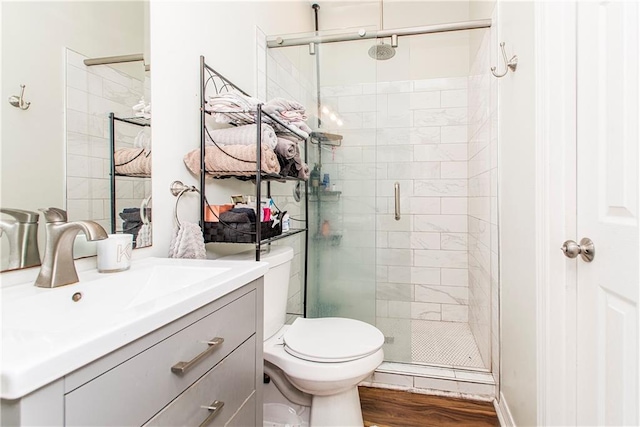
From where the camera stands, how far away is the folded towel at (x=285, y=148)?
1579 mm

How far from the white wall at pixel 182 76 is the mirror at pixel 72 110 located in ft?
0.21

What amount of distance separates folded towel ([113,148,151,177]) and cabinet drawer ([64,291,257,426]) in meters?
0.56

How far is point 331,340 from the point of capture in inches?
59.0

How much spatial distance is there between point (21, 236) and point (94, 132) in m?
0.34

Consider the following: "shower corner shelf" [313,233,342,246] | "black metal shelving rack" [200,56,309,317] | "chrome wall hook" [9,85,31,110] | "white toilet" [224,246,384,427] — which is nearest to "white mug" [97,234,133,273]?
"chrome wall hook" [9,85,31,110]

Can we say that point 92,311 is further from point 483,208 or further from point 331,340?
point 483,208

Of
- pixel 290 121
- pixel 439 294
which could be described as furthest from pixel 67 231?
pixel 439 294

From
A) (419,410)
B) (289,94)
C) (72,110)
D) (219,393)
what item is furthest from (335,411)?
(289,94)

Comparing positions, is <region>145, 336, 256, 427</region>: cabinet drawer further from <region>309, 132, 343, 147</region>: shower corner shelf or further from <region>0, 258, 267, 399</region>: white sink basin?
<region>309, 132, 343, 147</region>: shower corner shelf

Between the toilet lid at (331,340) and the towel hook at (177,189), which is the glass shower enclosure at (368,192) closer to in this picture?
the toilet lid at (331,340)

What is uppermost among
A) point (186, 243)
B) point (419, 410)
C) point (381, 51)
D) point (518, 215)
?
point (381, 51)

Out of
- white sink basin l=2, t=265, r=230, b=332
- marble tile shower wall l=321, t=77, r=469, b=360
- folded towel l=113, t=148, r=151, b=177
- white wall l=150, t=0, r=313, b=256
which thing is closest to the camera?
white sink basin l=2, t=265, r=230, b=332

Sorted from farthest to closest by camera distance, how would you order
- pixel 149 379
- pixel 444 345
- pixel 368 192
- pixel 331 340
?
pixel 444 345
pixel 368 192
pixel 331 340
pixel 149 379

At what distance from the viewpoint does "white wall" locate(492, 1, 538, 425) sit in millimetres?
1248
